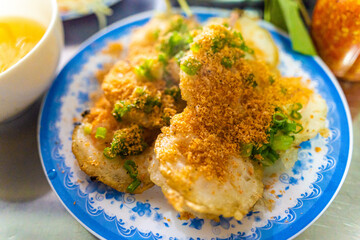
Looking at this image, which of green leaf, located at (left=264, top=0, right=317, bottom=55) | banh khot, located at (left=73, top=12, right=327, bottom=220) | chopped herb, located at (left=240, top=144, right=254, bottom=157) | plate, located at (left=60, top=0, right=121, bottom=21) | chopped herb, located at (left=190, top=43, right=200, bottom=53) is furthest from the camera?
plate, located at (left=60, top=0, right=121, bottom=21)

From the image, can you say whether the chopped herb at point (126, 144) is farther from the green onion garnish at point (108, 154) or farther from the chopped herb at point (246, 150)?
the chopped herb at point (246, 150)

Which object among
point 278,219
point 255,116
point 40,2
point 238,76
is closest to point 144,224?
point 278,219

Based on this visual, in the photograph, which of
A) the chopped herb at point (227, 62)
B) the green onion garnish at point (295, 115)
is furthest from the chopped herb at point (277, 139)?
the chopped herb at point (227, 62)

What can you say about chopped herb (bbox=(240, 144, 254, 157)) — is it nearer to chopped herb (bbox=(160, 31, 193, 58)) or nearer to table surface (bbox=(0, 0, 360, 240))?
table surface (bbox=(0, 0, 360, 240))

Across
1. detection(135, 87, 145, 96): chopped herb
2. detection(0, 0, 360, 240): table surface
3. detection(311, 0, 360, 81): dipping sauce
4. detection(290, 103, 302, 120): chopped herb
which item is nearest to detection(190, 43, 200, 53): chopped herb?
detection(135, 87, 145, 96): chopped herb

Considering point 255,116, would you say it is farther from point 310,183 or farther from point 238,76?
point 310,183

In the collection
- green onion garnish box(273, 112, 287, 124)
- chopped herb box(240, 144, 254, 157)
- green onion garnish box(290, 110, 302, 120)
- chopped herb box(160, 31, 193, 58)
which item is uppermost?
chopped herb box(160, 31, 193, 58)
